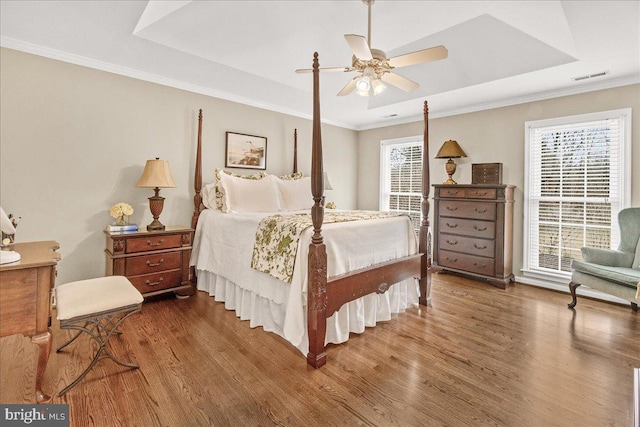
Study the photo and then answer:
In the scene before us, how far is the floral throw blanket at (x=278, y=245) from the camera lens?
235 centimetres

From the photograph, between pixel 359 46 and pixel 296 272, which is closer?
pixel 359 46

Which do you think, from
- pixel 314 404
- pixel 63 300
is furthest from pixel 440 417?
pixel 63 300

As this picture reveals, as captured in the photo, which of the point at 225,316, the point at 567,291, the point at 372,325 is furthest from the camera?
the point at 567,291

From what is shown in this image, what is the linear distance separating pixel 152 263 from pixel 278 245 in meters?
1.53

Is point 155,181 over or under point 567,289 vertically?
over

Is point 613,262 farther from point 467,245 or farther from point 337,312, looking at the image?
point 337,312

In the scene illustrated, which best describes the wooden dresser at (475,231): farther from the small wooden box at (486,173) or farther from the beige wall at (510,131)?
the beige wall at (510,131)

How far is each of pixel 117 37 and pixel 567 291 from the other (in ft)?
18.3

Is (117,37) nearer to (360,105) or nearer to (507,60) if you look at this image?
(360,105)

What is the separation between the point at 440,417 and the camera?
166 centimetres

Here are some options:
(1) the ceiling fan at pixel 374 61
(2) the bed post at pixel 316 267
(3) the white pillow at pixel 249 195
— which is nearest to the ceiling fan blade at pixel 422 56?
(1) the ceiling fan at pixel 374 61

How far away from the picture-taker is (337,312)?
245 cm

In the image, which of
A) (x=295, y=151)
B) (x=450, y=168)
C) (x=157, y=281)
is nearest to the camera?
(x=157, y=281)

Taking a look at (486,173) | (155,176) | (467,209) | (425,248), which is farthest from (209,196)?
(486,173)
